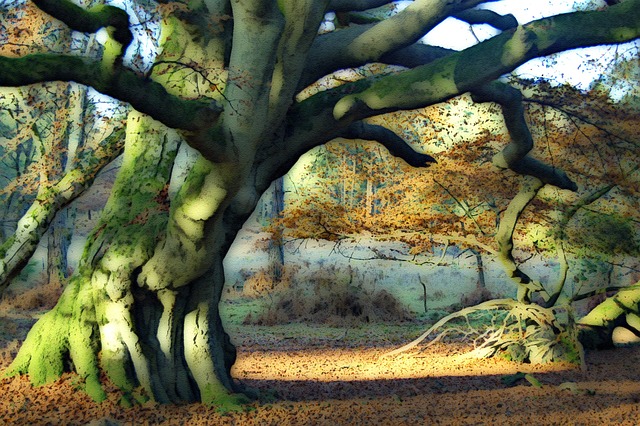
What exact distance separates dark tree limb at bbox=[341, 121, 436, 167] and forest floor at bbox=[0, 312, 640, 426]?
280 centimetres

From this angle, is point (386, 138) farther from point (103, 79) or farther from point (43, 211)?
point (103, 79)

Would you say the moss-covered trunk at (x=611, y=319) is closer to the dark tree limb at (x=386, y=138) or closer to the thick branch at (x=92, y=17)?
the dark tree limb at (x=386, y=138)

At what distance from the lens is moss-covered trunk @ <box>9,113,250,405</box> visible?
6.36 meters

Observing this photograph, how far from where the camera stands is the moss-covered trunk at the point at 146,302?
6.36 metres

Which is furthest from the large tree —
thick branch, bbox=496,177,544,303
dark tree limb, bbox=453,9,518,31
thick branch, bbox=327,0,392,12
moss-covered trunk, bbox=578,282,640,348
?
moss-covered trunk, bbox=578,282,640,348

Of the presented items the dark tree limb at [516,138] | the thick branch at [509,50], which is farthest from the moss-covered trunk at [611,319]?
the thick branch at [509,50]

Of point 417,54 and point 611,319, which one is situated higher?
point 417,54

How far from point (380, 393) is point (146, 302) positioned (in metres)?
3.05

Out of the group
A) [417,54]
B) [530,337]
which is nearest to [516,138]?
[417,54]

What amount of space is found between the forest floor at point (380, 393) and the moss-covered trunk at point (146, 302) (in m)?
0.24

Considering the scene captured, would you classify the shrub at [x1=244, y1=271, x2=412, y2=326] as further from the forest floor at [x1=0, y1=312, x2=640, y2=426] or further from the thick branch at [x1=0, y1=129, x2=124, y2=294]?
the thick branch at [x1=0, y1=129, x2=124, y2=294]

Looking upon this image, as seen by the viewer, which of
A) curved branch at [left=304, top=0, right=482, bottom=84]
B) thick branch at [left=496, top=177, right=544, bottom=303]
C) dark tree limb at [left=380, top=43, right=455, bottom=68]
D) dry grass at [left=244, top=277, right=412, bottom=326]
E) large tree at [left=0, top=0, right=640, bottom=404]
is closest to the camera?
large tree at [left=0, top=0, right=640, bottom=404]

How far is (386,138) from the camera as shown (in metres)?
8.14

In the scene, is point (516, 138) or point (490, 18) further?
point (490, 18)
